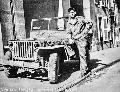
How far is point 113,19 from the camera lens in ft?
70.8

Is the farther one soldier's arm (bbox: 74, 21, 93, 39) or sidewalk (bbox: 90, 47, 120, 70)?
sidewalk (bbox: 90, 47, 120, 70)

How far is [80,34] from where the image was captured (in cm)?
787

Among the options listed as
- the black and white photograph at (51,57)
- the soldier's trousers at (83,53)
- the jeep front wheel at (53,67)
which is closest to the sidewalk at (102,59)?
the black and white photograph at (51,57)

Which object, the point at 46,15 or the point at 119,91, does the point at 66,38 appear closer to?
the point at 119,91

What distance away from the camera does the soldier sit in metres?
7.69

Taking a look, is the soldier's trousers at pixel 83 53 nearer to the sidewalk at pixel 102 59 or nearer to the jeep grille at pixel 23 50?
the sidewalk at pixel 102 59

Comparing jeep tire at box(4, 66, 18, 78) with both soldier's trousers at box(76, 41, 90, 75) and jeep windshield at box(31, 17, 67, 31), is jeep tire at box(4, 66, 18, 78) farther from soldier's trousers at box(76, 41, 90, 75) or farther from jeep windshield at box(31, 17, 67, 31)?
soldier's trousers at box(76, 41, 90, 75)

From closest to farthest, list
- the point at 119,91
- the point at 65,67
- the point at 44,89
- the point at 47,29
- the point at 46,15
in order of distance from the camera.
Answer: the point at 119,91 < the point at 44,89 < the point at 47,29 < the point at 65,67 < the point at 46,15

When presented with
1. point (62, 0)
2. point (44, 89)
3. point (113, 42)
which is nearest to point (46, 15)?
point (62, 0)

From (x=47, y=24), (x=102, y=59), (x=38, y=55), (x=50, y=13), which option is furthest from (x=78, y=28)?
(x=50, y=13)

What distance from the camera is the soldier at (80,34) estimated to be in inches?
303

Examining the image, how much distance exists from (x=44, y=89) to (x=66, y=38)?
7.77ft

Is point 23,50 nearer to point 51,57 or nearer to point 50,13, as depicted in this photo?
point 51,57

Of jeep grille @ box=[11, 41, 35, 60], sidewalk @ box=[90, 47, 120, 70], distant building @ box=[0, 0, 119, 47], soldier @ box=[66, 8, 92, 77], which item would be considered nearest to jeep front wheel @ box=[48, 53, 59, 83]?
jeep grille @ box=[11, 41, 35, 60]
